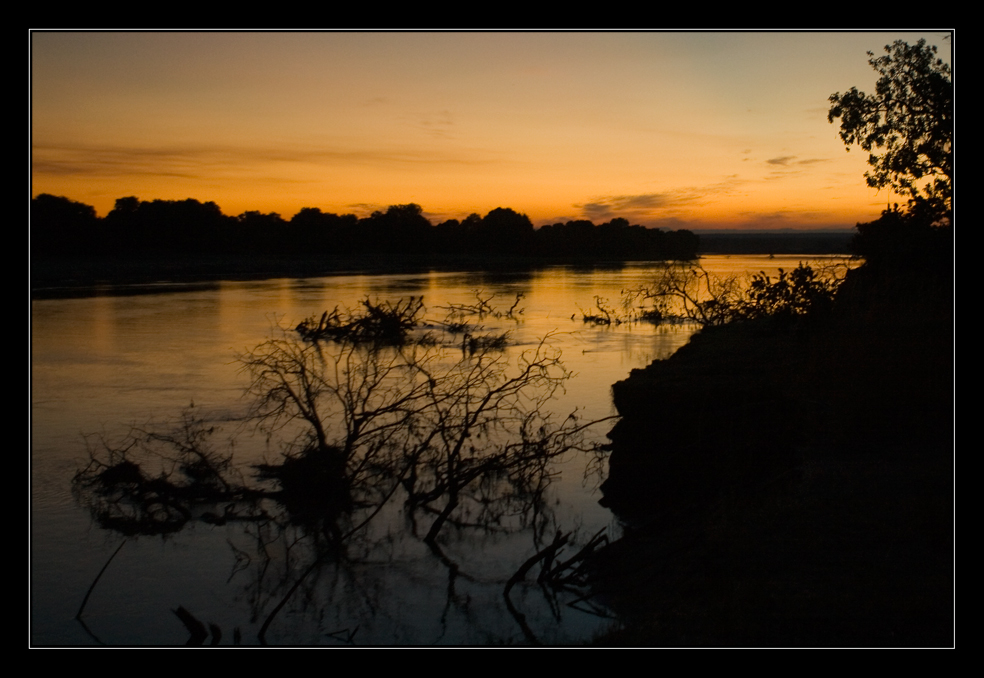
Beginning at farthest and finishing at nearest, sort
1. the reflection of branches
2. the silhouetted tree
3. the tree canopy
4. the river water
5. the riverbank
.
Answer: the silhouetted tree
the tree canopy
the reflection of branches
the river water
the riverbank

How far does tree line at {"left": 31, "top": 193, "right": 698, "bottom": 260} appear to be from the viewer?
2108 inches

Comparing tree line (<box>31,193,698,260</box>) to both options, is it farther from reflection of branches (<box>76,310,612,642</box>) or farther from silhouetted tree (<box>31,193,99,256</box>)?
reflection of branches (<box>76,310,612,642</box>)

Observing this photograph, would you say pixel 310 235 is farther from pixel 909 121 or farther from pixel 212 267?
pixel 909 121

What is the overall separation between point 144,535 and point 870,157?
16.4 meters

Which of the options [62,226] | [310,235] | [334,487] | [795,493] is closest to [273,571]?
[334,487]

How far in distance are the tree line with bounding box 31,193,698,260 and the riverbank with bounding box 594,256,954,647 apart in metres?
31.8

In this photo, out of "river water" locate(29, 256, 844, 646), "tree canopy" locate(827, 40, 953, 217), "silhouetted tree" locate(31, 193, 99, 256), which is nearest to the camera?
"river water" locate(29, 256, 844, 646)

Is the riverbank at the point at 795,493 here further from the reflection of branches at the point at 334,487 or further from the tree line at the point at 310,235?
the tree line at the point at 310,235

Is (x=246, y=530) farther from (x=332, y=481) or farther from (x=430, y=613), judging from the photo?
(x=430, y=613)

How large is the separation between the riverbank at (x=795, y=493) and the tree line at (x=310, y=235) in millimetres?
31756

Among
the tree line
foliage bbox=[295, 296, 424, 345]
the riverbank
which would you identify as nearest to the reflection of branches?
the riverbank

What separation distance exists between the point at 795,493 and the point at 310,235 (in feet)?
226

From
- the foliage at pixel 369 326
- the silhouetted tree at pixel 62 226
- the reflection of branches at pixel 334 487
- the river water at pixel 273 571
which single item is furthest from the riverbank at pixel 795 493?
the silhouetted tree at pixel 62 226

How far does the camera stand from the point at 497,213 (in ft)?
306
